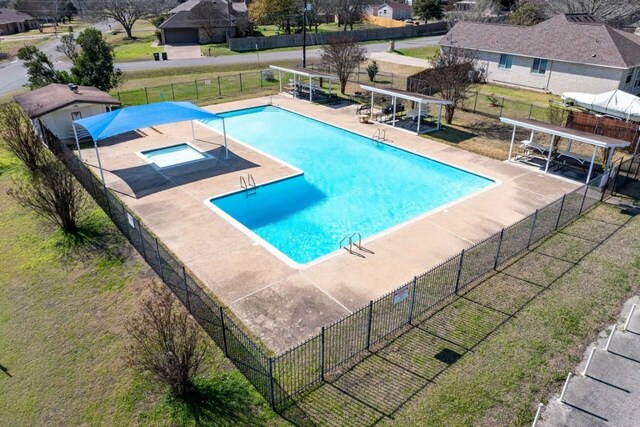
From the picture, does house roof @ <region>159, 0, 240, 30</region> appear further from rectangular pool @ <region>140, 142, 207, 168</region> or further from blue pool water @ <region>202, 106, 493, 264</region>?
rectangular pool @ <region>140, 142, 207, 168</region>

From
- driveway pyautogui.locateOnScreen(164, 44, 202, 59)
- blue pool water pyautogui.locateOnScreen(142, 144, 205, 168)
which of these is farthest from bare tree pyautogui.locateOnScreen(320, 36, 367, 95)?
driveway pyautogui.locateOnScreen(164, 44, 202, 59)

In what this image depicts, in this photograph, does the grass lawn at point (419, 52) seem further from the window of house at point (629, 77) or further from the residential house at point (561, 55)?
the window of house at point (629, 77)

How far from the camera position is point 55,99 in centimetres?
2555

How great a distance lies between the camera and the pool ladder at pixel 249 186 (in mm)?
20188

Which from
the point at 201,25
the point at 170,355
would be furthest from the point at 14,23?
the point at 170,355

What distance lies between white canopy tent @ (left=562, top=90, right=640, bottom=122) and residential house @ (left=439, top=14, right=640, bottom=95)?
8821 millimetres

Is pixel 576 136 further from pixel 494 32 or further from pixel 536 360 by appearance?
pixel 494 32

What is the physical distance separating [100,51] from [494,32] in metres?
34.6

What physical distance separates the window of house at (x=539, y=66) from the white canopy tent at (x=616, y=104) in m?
11.2

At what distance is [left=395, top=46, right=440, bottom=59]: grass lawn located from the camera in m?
57.5

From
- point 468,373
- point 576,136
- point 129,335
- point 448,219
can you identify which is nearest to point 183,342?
point 129,335

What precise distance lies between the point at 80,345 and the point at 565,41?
137 feet

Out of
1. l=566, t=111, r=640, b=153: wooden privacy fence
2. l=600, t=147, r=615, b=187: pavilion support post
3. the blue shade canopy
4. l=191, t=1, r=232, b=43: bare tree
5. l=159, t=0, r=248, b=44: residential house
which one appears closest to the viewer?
l=600, t=147, r=615, b=187: pavilion support post

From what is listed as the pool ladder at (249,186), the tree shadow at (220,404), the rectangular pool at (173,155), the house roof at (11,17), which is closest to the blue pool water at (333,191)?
the pool ladder at (249,186)
